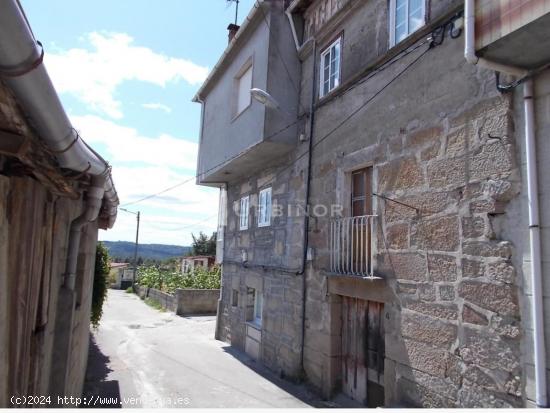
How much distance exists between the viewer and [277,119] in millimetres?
8203

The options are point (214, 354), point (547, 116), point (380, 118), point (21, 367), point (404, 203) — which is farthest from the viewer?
point (214, 354)

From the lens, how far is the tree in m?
48.0

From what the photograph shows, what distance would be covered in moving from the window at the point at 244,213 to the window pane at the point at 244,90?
245 cm

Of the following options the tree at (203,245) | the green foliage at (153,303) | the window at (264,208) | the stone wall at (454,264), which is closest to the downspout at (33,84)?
the stone wall at (454,264)

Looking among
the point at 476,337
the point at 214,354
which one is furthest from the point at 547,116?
the point at 214,354

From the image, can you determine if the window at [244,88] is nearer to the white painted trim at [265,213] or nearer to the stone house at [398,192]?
the stone house at [398,192]

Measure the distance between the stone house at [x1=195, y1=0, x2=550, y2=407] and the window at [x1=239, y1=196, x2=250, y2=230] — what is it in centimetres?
83

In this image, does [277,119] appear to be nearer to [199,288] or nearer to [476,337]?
[476,337]

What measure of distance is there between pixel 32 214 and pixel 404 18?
5341 millimetres

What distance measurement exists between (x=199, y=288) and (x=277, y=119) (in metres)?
13.1

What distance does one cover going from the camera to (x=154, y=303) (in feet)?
70.1

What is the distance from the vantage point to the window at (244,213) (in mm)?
10859

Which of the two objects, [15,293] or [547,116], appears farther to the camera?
[547,116]

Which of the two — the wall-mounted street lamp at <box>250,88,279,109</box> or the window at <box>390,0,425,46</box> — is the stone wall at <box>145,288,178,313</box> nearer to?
the wall-mounted street lamp at <box>250,88,279,109</box>
